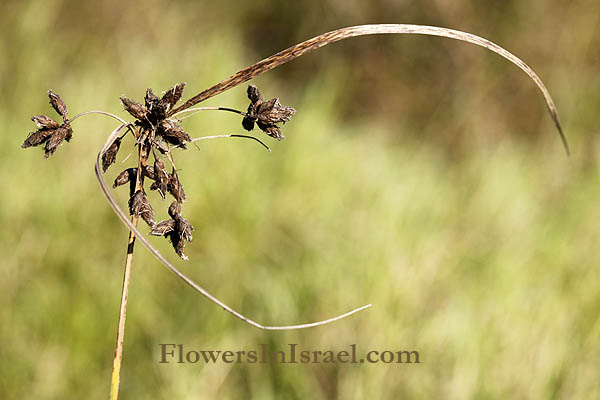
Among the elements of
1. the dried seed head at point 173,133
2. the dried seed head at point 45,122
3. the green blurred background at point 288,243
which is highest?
the green blurred background at point 288,243

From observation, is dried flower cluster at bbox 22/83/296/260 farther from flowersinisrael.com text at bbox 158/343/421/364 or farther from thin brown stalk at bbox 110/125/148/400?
flowersinisrael.com text at bbox 158/343/421/364

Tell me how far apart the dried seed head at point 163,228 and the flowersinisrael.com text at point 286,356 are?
79 cm

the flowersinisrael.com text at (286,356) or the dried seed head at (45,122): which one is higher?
the flowersinisrael.com text at (286,356)

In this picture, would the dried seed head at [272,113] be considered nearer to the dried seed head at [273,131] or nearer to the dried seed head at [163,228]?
the dried seed head at [273,131]

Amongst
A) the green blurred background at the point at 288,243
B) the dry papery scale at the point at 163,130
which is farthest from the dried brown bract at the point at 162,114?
the green blurred background at the point at 288,243

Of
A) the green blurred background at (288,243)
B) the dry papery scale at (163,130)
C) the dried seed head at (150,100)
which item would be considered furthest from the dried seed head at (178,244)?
the green blurred background at (288,243)

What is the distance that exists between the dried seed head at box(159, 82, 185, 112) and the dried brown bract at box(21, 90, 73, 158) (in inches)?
2.8

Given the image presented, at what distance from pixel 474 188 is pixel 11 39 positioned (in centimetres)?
187

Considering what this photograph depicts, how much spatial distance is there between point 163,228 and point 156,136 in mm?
71

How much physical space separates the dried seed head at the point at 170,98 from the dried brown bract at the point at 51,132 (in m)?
0.07

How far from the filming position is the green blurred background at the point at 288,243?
122cm

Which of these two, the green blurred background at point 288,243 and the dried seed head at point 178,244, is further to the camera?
the green blurred background at point 288,243

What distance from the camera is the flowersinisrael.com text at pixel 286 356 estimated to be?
120 cm

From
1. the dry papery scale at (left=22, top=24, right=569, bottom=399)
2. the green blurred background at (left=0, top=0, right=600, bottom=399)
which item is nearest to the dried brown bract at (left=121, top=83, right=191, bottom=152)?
the dry papery scale at (left=22, top=24, right=569, bottom=399)
